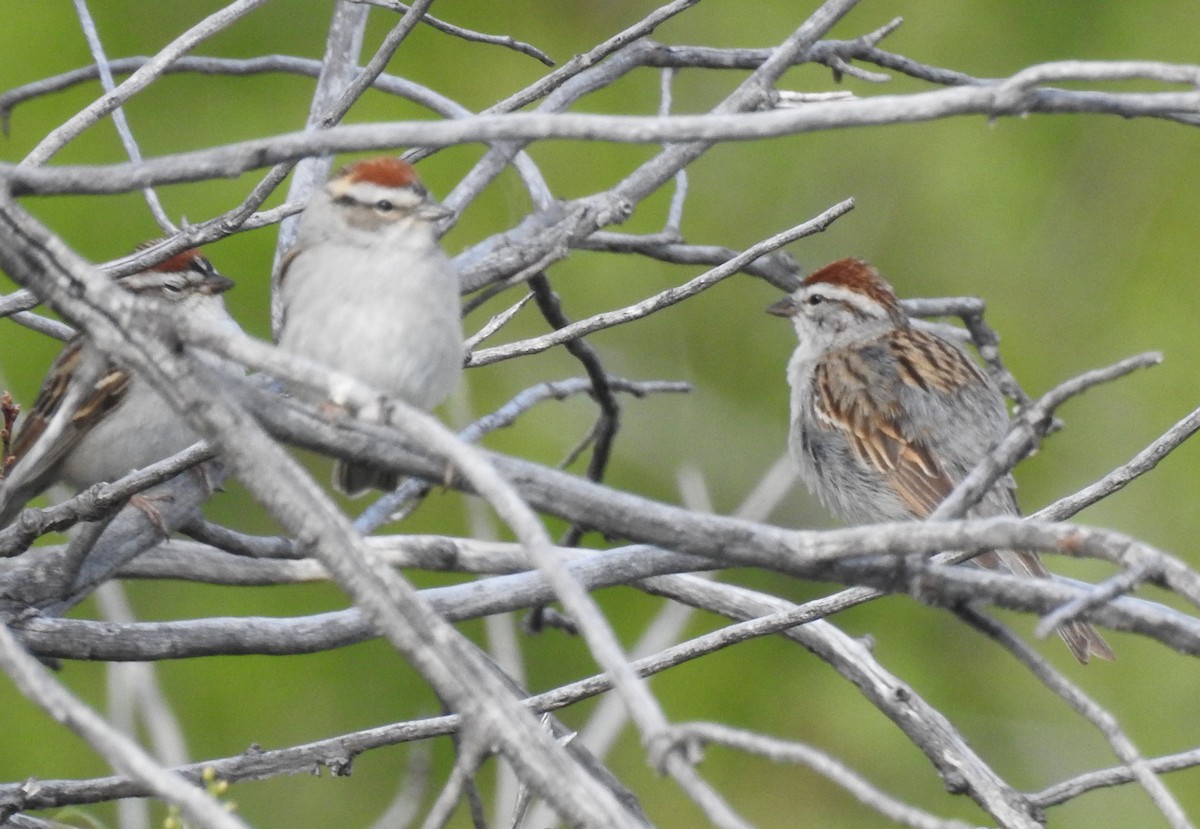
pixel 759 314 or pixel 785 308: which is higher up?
pixel 759 314

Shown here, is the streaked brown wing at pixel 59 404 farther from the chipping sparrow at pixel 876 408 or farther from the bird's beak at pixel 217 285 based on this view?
the chipping sparrow at pixel 876 408

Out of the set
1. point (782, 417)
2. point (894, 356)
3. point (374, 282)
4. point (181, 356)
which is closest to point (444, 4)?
point (782, 417)

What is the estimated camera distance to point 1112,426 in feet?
23.7

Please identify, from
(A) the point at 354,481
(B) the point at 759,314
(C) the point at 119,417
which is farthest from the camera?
(B) the point at 759,314

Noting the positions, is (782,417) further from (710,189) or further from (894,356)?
(894,356)

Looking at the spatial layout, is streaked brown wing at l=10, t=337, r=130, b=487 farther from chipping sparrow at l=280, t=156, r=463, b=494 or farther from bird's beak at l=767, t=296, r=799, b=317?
bird's beak at l=767, t=296, r=799, b=317

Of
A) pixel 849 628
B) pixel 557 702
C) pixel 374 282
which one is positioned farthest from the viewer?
pixel 849 628

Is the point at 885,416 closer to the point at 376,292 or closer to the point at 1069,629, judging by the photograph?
the point at 1069,629

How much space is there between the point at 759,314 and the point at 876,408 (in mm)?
2189

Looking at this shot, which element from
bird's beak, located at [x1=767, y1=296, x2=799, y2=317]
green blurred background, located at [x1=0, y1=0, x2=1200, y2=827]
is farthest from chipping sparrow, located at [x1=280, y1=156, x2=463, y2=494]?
bird's beak, located at [x1=767, y1=296, x2=799, y2=317]

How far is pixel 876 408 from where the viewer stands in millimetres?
5055

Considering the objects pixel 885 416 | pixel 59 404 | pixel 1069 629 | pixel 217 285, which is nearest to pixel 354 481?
pixel 217 285

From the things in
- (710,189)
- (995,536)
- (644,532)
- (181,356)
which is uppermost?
(710,189)

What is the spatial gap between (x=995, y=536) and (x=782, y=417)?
5.43 metres
